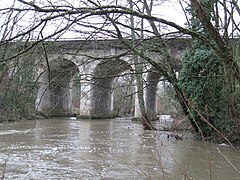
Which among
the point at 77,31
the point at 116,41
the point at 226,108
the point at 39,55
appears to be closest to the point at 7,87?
the point at 39,55

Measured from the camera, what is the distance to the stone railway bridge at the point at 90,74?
8914 mm

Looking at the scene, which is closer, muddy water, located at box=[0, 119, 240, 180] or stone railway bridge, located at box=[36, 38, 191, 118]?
muddy water, located at box=[0, 119, 240, 180]

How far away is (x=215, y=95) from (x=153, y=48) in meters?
2.65

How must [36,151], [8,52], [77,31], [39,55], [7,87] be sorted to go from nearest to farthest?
1. [8,52]
2. [7,87]
3. [39,55]
4. [77,31]
5. [36,151]

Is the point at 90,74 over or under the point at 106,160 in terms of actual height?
over

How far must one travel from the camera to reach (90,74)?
36.4 ft

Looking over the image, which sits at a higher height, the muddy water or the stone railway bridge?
the stone railway bridge

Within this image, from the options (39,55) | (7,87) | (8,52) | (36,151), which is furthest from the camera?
(36,151)

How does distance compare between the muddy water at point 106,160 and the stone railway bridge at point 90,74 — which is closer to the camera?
the muddy water at point 106,160

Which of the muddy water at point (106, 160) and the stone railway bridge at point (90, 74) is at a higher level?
the stone railway bridge at point (90, 74)

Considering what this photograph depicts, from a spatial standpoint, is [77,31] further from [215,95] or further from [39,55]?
[215,95]

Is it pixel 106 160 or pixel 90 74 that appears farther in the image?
pixel 90 74

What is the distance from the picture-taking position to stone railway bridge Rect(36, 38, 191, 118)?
8914mm

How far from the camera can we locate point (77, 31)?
8.22 metres
